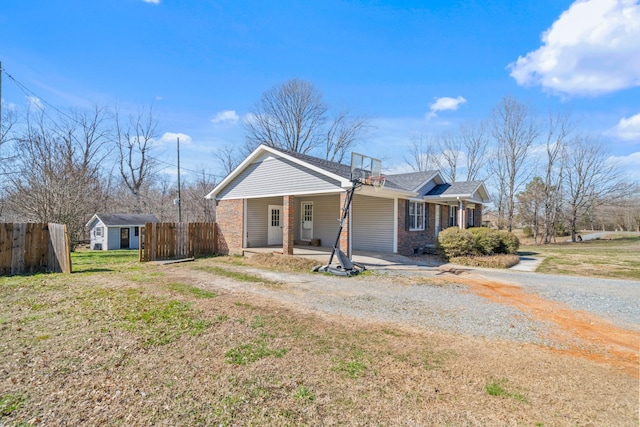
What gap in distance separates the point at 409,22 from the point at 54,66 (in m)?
15.0

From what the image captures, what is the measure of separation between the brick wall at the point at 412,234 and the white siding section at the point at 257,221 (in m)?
→ 5.96

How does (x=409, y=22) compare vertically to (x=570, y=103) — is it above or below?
below

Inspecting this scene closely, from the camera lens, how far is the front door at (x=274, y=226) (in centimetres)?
1556

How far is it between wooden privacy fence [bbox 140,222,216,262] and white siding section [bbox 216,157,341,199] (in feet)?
6.87

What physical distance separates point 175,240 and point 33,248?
4599 millimetres

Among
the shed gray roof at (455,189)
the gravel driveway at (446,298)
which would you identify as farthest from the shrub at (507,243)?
the gravel driveway at (446,298)

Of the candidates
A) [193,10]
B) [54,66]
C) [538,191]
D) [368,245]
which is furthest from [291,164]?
[538,191]

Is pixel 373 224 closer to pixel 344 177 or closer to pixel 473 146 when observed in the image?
pixel 344 177

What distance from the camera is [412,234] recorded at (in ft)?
46.8

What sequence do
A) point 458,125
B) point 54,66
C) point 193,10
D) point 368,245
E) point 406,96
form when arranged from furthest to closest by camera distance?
point 458,125
point 406,96
point 368,245
point 54,66
point 193,10

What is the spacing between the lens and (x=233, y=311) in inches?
216

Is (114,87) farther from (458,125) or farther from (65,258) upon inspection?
(458,125)

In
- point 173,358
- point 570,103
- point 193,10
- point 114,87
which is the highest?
point 570,103

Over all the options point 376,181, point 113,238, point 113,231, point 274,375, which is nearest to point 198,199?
point 113,231
